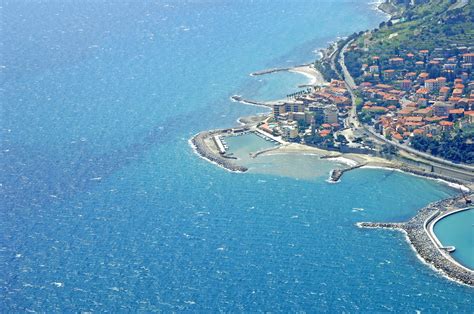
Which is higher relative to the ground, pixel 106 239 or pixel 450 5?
pixel 450 5

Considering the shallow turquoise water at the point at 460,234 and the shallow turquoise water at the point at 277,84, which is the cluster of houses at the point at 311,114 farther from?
the shallow turquoise water at the point at 460,234

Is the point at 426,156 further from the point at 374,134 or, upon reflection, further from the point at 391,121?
the point at 391,121

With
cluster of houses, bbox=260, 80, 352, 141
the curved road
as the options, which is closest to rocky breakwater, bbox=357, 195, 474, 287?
the curved road

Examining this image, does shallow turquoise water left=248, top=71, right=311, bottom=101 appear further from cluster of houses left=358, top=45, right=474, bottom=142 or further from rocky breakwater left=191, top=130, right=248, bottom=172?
rocky breakwater left=191, top=130, right=248, bottom=172

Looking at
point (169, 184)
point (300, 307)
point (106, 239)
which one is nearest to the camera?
point (300, 307)

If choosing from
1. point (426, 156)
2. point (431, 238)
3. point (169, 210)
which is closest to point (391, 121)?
point (426, 156)

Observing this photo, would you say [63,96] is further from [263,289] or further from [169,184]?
[263,289]

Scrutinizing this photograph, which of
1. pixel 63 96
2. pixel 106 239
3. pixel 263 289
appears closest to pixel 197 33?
pixel 63 96
